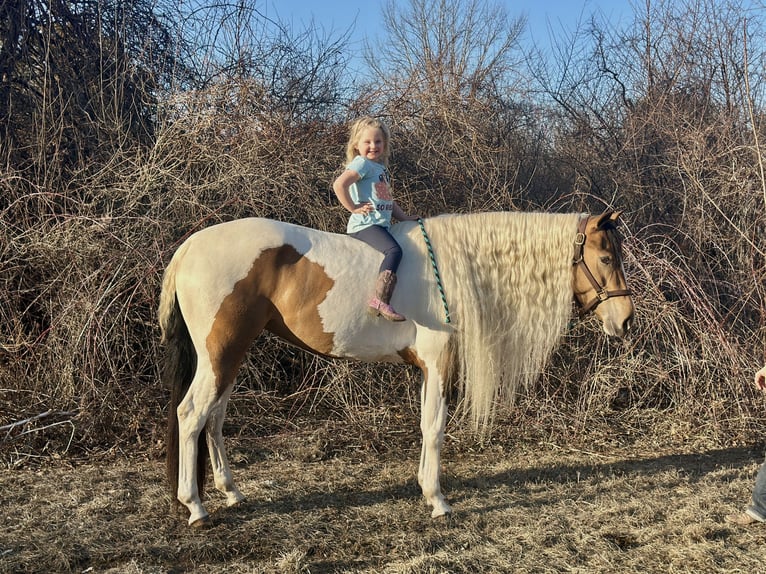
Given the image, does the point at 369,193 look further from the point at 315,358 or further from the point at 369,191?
the point at 315,358

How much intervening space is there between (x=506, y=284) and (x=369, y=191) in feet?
3.12

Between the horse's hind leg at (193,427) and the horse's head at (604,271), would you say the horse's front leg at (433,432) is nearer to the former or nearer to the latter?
the horse's head at (604,271)

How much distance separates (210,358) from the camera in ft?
9.93

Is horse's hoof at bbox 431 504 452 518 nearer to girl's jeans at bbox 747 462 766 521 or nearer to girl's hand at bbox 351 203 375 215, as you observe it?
girl's jeans at bbox 747 462 766 521

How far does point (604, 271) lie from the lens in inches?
122

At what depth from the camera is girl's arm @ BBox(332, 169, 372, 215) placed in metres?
3.17

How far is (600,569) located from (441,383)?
1146 mm

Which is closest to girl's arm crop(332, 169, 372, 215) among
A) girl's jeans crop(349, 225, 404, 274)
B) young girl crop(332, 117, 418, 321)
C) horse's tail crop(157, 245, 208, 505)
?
young girl crop(332, 117, 418, 321)

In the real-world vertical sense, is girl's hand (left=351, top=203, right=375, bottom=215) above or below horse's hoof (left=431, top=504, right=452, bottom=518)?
above

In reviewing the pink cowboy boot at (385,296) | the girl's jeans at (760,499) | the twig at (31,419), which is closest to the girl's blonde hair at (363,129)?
the pink cowboy boot at (385,296)

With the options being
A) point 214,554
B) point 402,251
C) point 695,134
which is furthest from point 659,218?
point 214,554

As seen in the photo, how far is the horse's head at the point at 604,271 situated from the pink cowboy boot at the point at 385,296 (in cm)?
103

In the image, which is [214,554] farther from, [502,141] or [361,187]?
[502,141]

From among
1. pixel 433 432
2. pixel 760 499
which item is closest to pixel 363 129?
pixel 433 432
